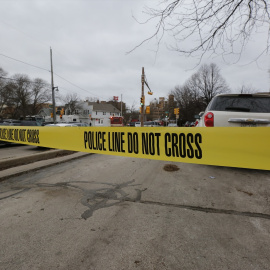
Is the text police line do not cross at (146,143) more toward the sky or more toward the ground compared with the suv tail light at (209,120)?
more toward the ground

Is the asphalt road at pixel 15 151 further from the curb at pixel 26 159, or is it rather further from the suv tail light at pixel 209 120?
the suv tail light at pixel 209 120

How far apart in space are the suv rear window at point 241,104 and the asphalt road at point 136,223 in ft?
5.80

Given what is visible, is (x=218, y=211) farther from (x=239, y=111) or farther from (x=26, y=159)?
(x=26, y=159)

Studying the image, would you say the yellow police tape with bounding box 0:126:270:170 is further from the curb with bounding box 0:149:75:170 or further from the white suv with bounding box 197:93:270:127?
the white suv with bounding box 197:93:270:127

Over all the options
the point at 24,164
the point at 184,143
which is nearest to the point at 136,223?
the point at 184,143

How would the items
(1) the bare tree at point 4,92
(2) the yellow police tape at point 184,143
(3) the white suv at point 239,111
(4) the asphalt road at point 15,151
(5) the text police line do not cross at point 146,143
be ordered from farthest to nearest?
(1) the bare tree at point 4,92 → (4) the asphalt road at point 15,151 → (3) the white suv at point 239,111 → (5) the text police line do not cross at point 146,143 → (2) the yellow police tape at point 184,143

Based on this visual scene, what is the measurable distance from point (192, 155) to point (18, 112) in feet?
238

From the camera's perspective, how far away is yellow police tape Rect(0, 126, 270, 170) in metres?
2.12

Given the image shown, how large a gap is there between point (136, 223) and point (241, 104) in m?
4.22

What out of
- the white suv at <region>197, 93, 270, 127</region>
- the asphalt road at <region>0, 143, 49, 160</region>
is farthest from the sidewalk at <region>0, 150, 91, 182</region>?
the white suv at <region>197, 93, 270, 127</region>

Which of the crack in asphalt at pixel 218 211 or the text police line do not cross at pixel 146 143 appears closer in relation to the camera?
the text police line do not cross at pixel 146 143

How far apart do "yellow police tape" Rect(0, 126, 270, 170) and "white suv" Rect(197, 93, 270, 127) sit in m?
2.52

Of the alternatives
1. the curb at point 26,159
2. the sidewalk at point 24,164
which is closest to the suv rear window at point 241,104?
the sidewalk at point 24,164

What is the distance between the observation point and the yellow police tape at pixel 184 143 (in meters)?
2.12
